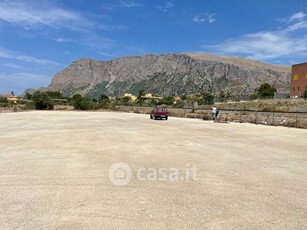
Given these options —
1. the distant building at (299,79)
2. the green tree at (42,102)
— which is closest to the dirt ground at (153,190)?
the green tree at (42,102)

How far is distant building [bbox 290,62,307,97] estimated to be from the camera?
324 ft

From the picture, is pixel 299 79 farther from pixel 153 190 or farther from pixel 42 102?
pixel 153 190

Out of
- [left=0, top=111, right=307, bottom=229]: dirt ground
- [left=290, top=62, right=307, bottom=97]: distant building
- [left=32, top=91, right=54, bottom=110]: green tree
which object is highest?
[left=290, top=62, right=307, bottom=97]: distant building

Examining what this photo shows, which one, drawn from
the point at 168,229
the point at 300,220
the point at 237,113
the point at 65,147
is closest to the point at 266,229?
the point at 300,220

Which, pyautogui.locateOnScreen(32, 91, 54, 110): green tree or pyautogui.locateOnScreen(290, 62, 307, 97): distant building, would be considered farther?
pyautogui.locateOnScreen(290, 62, 307, 97): distant building

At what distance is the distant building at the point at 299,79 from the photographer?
324ft

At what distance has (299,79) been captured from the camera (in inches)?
3984

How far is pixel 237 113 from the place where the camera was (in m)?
46.0

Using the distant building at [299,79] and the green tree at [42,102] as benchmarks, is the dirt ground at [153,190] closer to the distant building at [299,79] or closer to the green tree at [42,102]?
the green tree at [42,102]

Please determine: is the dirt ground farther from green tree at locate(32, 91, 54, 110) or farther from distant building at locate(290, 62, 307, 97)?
distant building at locate(290, 62, 307, 97)

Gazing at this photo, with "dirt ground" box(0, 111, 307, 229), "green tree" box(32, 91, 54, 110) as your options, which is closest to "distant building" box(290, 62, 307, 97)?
"green tree" box(32, 91, 54, 110)

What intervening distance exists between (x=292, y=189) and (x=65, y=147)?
9521mm

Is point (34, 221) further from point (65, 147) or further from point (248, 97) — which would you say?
point (248, 97)

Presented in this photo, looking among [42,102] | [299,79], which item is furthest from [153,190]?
[299,79]
